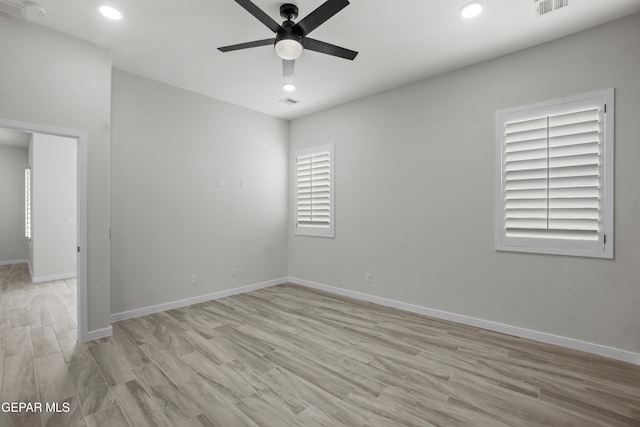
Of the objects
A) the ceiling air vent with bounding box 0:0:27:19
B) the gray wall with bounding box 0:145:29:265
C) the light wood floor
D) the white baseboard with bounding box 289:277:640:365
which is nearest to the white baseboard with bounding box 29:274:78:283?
the light wood floor

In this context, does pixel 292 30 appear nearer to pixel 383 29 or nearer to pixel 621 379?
pixel 383 29

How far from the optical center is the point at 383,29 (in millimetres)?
2752

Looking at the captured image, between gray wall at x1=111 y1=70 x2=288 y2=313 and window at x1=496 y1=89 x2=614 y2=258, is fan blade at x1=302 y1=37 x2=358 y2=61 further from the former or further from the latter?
gray wall at x1=111 y1=70 x2=288 y2=313

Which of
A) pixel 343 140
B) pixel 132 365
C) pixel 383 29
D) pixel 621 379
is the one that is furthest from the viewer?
pixel 343 140

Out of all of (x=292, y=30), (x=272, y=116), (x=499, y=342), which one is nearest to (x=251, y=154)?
(x=272, y=116)

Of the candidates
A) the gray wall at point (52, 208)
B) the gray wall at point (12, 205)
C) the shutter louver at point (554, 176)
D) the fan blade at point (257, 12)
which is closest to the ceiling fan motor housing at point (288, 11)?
→ the fan blade at point (257, 12)

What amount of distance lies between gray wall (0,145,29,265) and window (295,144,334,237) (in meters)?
7.17

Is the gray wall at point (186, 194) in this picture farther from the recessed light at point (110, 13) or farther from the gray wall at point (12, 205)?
the gray wall at point (12, 205)

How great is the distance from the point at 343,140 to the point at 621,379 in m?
4.01

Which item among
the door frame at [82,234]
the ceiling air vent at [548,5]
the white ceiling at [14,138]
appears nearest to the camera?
the ceiling air vent at [548,5]

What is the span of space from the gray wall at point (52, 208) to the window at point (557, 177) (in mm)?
7353

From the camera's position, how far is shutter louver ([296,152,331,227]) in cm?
493

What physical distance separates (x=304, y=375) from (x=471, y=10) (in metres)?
3.34

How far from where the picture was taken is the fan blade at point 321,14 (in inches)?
76.4
